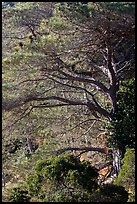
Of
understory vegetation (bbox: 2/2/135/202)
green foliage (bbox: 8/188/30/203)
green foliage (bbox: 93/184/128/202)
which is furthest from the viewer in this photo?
understory vegetation (bbox: 2/2/135/202)

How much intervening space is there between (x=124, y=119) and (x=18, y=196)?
345 cm

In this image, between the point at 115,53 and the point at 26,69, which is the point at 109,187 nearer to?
the point at 26,69

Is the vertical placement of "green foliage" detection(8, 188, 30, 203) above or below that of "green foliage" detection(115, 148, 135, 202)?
below

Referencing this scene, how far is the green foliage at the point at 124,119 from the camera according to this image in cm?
1023

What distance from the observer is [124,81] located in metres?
11.0

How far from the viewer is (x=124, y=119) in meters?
10.3

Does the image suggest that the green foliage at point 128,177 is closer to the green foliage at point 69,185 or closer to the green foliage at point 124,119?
the green foliage at point 69,185

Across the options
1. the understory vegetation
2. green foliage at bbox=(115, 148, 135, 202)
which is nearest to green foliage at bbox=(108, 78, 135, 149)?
the understory vegetation

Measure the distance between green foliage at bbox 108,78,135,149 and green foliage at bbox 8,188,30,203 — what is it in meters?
3.10

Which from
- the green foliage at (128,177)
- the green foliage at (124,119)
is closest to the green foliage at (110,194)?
the green foliage at (128,177)

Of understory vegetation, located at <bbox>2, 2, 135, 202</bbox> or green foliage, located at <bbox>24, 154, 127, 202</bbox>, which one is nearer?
green foliage, located at <bbox>24, 154, 127, 202</bbox>

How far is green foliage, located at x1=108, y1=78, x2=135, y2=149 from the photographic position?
1023 cm

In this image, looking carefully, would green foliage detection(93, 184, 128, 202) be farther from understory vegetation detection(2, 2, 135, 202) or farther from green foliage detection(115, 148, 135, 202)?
green foliage detection(115, 148, 135, 202)

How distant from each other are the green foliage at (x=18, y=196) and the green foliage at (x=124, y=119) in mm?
3102
